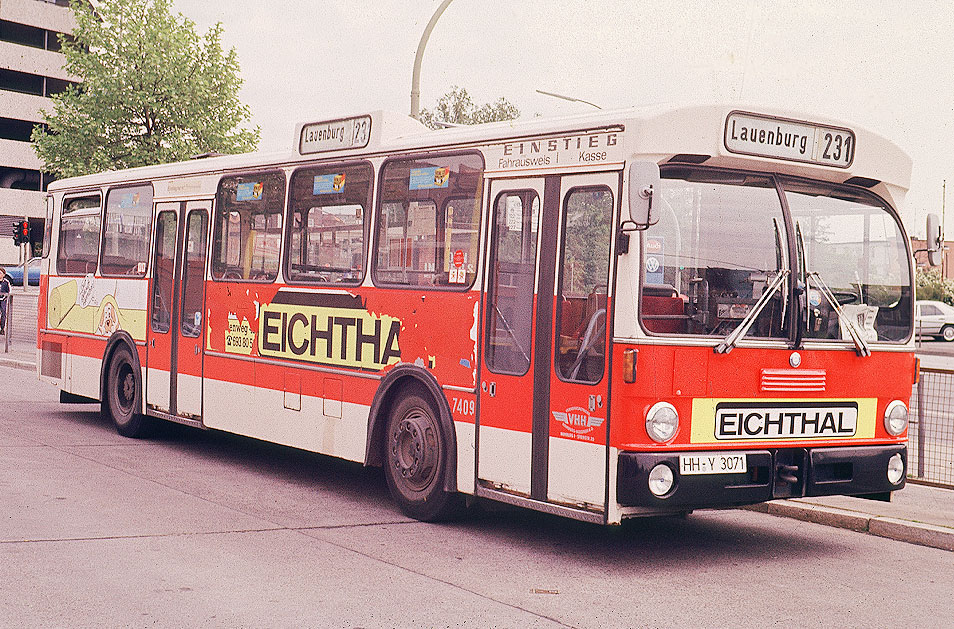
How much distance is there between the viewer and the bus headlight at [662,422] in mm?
6875

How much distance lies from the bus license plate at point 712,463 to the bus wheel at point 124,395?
24.7 ft

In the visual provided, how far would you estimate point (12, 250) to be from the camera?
68.4 m

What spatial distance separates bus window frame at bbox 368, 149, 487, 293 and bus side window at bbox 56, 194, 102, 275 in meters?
5.93

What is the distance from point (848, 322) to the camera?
25.0 feet

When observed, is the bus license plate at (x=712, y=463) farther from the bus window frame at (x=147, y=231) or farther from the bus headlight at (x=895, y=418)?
the bus window frame at (x=147, y=231)

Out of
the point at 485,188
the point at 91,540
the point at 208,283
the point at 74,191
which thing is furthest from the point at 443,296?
the point at 74,191

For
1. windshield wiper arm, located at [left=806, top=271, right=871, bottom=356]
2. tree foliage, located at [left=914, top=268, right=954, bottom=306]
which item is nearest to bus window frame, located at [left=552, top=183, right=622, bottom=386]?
windshield wiper arm, located at [left=806, top=271, right=871, bottom=356]

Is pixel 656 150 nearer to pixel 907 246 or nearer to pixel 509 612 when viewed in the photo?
pixel 907 246

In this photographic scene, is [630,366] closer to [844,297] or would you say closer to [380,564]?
[844,297]

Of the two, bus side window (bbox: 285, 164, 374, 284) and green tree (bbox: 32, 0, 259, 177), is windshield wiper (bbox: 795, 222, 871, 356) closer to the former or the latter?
bus side window (bbox: 285, 164, 374, 284)

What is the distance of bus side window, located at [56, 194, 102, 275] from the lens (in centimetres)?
1397

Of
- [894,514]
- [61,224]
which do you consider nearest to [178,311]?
[61,224]

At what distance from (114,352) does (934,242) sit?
903 cm

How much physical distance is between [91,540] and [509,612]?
2.86 meters
